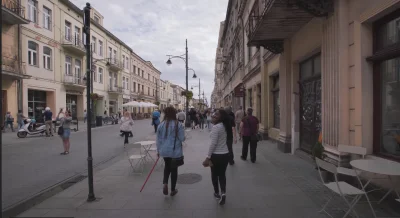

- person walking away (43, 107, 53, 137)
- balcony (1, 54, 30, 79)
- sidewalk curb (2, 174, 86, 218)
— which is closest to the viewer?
sidewalk curb (2, 174, 86, 218)

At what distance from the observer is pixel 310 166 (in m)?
6.94

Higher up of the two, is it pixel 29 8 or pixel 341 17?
pixel 29 8

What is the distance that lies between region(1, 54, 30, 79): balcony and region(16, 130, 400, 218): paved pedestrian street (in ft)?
51.5

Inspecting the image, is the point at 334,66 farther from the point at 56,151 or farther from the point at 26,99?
the point at 26,99

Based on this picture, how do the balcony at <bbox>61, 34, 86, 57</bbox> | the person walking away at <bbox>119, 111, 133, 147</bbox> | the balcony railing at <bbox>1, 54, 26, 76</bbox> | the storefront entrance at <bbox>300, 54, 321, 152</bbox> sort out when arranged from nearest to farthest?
the storefront entrance at <bbox>300, 54, 321, 152</bbox>, the person walking away at <bbox>119, 111, 133, 147</bbox>, the balcony railing at <bbox>1, 54, 26, 76</bbox>, the balcony at <bbox>61, 34, 86, 57</bbox>

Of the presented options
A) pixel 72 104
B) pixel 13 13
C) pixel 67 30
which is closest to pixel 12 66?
pixel 13 13

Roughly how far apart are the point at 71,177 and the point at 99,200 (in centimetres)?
217

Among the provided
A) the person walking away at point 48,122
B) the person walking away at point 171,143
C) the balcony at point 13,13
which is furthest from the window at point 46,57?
the person walking away at point 171,143

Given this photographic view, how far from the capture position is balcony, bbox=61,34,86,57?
81.5 feet

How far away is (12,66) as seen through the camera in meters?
18.2

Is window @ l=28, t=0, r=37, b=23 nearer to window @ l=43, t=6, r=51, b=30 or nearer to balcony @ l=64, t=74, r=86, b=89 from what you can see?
window @ l=43, t=6, r=51, b=30

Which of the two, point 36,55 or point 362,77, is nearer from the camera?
point 362,77

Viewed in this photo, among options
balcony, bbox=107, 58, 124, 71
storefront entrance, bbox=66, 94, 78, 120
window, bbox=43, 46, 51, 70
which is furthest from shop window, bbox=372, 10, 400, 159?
balcony, bbox=107, 58, 124, 71

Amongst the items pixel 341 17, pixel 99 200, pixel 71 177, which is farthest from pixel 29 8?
pixel 341 17
